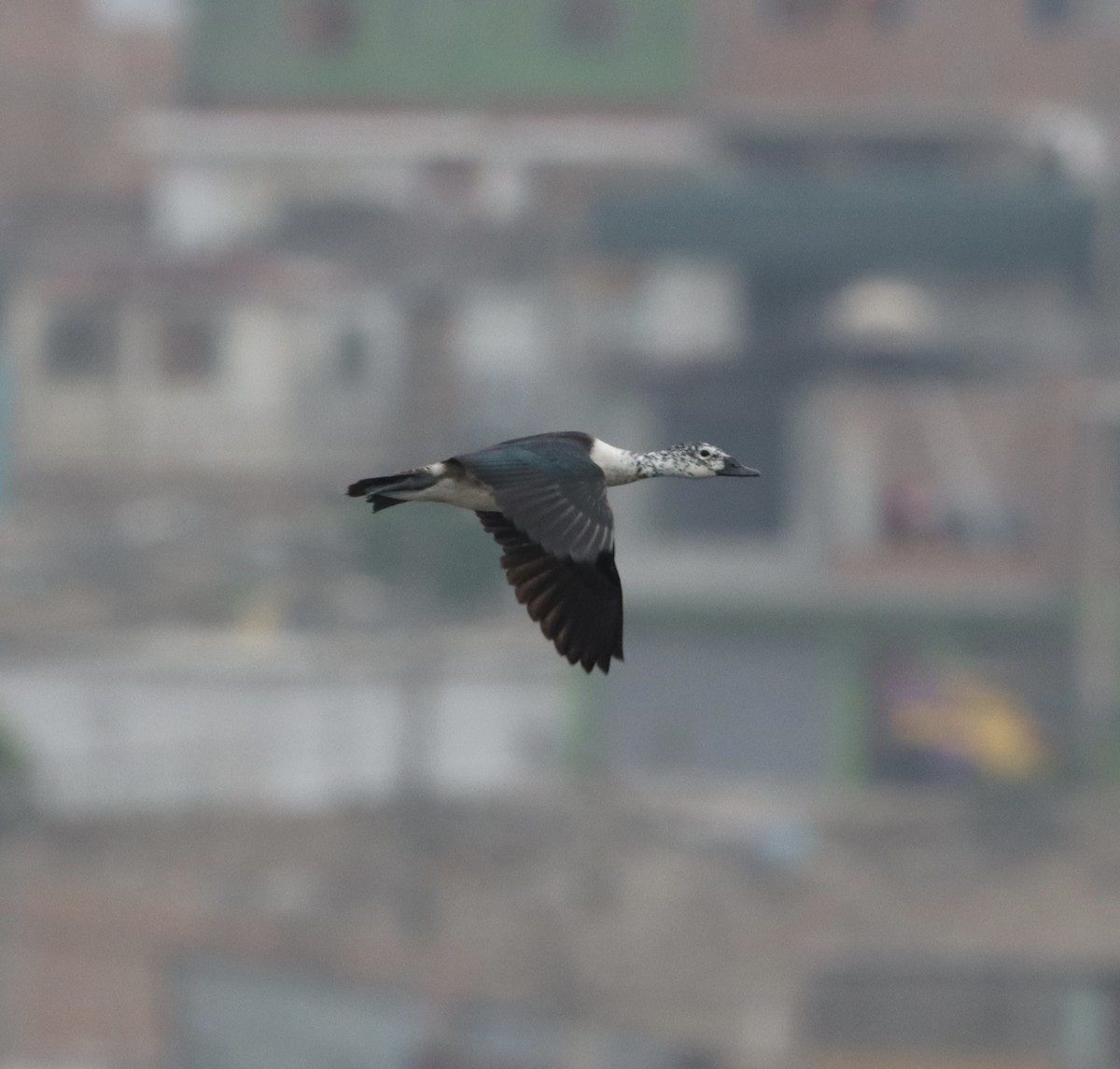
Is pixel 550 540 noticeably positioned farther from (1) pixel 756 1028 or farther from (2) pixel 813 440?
(2) pixel 813 440

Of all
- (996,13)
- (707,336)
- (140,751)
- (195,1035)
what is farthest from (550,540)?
(996,13)

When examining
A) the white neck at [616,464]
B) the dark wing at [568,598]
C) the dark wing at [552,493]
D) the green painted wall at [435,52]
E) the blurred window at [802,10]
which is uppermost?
the blurred window at [802,10]

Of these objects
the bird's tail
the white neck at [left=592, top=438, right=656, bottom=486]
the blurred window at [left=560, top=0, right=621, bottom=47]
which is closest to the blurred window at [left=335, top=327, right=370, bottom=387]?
the blurred window at [left=560, top=0, right=621, bottom=47]

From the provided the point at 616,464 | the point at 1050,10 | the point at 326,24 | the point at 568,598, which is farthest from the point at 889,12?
the point at 568,598

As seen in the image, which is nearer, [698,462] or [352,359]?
[698,462]

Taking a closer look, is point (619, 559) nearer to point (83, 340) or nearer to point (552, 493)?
point (83, 340)

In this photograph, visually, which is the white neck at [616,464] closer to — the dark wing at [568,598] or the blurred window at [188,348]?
the dark wing at [568,598]

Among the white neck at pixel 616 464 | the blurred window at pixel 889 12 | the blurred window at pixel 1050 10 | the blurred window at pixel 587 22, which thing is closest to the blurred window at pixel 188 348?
the blurred window at pixel 587 22
